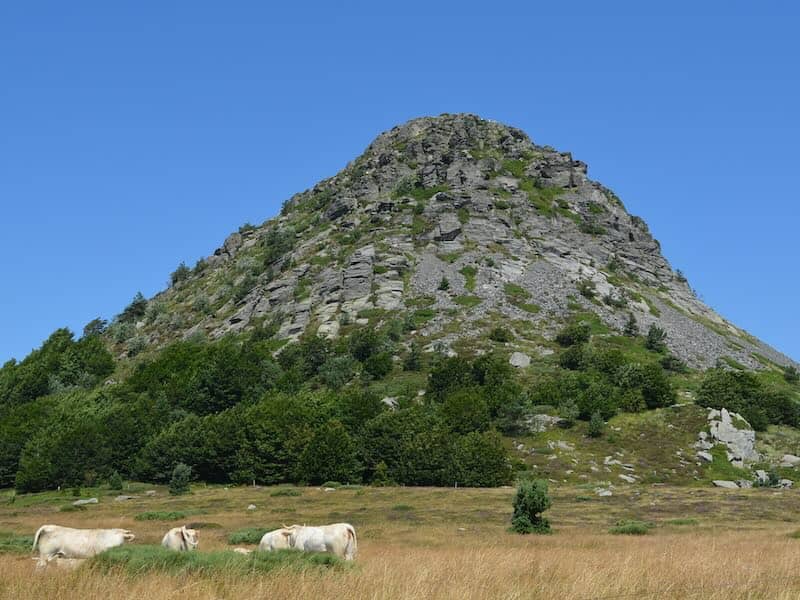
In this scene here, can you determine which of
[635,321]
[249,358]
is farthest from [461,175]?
[249,358]

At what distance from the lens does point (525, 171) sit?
618 ft

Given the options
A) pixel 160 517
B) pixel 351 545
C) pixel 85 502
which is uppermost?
pixel 351 545

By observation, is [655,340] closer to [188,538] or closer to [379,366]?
[379,366]

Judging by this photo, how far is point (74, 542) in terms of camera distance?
2022 centimetres

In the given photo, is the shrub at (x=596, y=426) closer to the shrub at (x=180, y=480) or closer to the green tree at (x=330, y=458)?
the green tree at (x=330, y=458)

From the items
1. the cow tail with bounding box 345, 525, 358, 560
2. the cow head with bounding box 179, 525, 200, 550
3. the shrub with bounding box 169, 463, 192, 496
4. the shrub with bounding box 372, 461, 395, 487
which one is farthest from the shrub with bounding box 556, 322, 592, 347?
the cow head with bounding box 179, 525, 200, 550

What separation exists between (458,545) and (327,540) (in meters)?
7.17

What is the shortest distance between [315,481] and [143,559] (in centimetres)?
6195

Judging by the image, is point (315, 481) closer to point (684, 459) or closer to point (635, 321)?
point (684, 459)

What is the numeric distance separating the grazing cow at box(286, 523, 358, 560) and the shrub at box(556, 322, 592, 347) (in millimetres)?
92800

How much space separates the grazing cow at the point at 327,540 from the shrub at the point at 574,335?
92800 mm

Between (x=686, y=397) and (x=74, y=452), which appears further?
(x=686, y=397)

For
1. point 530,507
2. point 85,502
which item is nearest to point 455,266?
point 85,502

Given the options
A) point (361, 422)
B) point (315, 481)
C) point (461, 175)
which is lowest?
point (315, 481)
